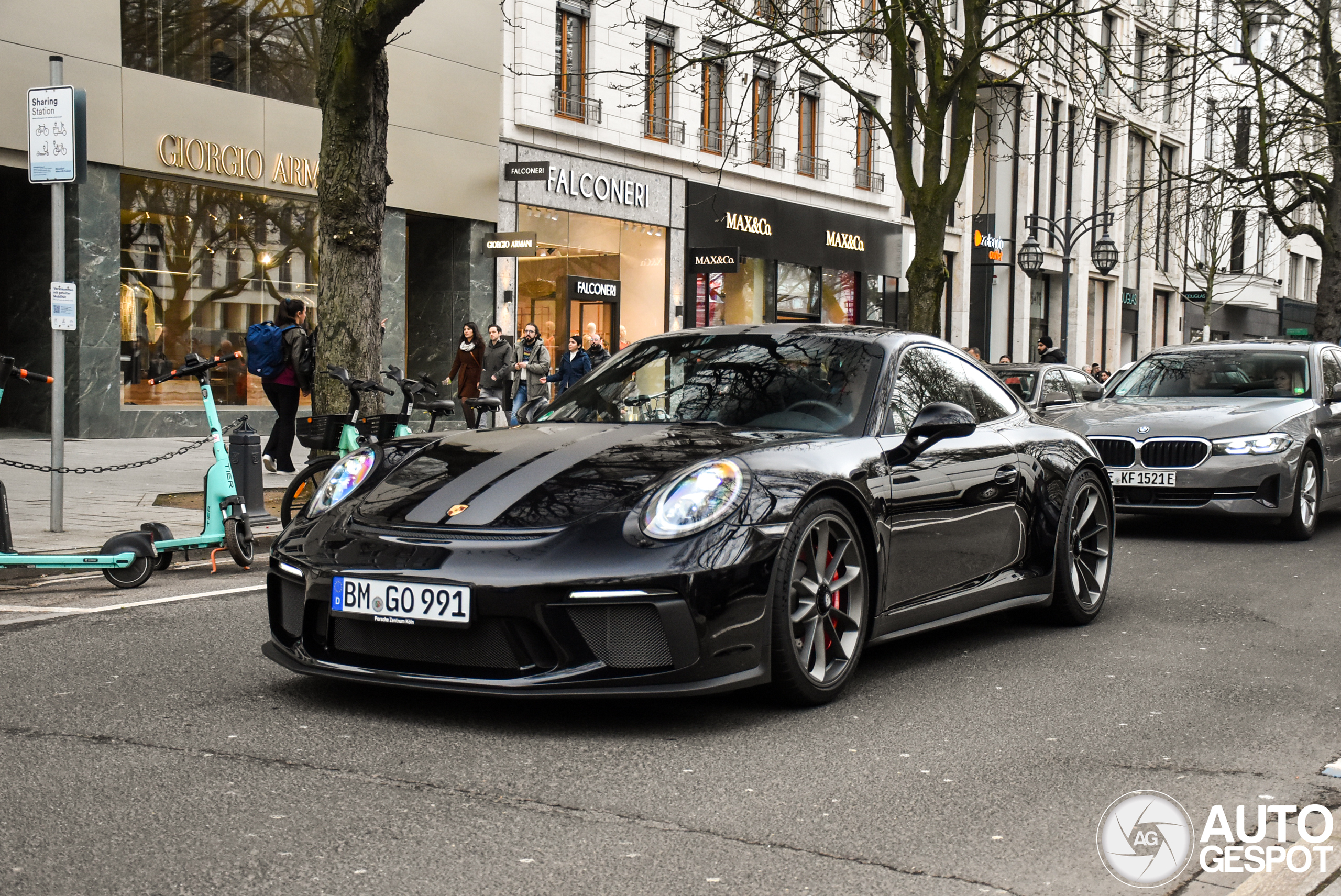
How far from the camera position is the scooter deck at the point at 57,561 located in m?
7.38

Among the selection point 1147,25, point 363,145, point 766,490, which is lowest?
point 766,490

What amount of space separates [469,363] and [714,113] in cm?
1133

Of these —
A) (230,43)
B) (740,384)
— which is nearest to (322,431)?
(740,384)

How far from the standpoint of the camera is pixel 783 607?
474 centimetres

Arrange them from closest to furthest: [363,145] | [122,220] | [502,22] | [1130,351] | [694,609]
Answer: [694,609]
[363,145]
[122,220]
[502,22]
[1130,351]

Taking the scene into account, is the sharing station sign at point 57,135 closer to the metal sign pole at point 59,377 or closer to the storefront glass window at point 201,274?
the metal sign pole at point 59,377

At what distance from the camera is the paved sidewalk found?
31.7ft

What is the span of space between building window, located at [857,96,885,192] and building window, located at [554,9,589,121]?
9.19 metres

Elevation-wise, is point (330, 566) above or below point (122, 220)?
below

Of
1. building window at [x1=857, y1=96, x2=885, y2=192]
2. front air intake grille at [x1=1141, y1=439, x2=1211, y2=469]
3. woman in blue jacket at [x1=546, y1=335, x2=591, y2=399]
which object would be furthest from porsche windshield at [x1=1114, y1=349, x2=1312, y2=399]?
building window at [x1=857, y1=96, x2=885, y2=192]

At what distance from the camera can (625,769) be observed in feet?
13.8

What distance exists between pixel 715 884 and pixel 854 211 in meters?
32.7

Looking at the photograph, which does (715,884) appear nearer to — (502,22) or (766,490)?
(766,490)

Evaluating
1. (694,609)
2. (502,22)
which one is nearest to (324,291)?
(694,609)
